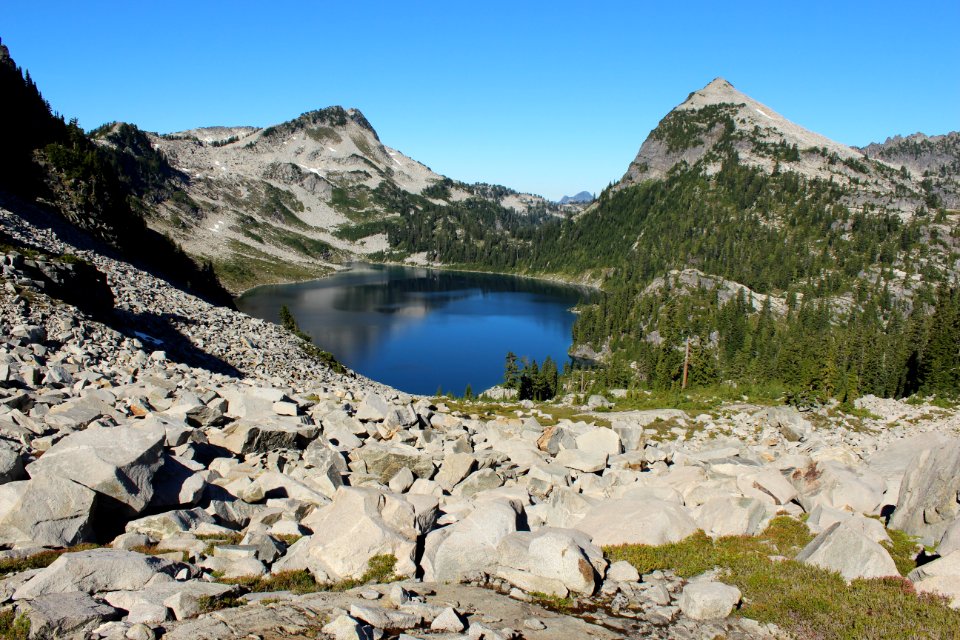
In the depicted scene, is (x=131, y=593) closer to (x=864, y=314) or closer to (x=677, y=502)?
(x=677, y=502)

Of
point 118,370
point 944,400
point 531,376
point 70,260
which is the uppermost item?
point 70,260

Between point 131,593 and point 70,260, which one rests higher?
point 70,260

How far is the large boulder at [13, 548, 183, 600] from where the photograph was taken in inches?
392

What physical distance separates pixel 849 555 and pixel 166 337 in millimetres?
47264

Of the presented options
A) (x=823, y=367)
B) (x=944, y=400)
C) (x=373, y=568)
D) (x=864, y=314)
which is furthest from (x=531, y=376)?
(x=864, y=314)

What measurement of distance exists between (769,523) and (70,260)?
152 ft

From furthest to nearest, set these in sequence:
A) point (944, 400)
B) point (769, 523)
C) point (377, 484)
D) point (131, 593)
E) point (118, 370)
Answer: point (944, 400) < point (118, 370) < point (377, 484) < point (769, 523) < point (131, 593)

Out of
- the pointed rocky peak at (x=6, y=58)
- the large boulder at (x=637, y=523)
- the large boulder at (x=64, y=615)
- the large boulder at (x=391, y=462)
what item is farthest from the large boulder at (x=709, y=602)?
the pointed rocky peak at (x=6, y=58)

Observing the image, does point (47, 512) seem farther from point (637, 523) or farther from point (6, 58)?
point (6, 58)

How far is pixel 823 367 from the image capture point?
62.8 meters

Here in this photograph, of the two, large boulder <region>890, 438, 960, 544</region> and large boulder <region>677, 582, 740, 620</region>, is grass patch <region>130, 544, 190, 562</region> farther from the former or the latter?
large boulder <region>890, 438, 960, 544</region>

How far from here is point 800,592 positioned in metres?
12.2

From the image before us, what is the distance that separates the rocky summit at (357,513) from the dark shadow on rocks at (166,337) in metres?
8.50

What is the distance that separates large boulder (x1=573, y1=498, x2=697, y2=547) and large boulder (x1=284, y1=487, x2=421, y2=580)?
5.66 meters
